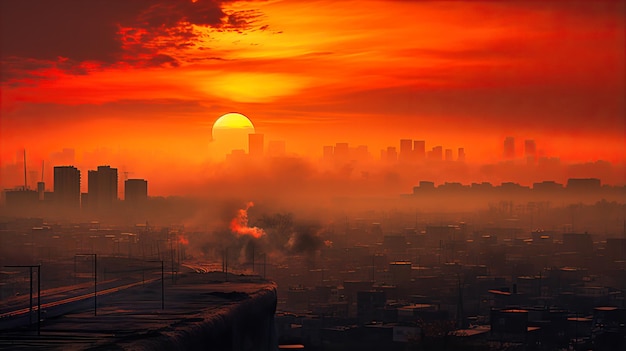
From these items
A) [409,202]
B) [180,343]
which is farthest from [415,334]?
[409,202]

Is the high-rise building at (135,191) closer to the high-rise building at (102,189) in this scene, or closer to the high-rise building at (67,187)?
the high-rise building at (102,189)

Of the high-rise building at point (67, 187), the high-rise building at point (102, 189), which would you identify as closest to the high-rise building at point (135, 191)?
the high-rise building at point (102, 189)

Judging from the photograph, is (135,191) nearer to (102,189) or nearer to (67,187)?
(102,189)

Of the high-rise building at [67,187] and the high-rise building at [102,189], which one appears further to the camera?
the high-rise building at [102,189]

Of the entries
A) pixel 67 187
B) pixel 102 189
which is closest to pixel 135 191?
pixel 102 189

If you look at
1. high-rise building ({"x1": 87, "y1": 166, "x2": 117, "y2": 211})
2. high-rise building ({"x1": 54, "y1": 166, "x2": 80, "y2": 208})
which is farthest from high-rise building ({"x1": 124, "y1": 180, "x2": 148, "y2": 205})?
high-rise building ({"x1": 54, "y1": 166, "x2": 80, "y2": 208})
